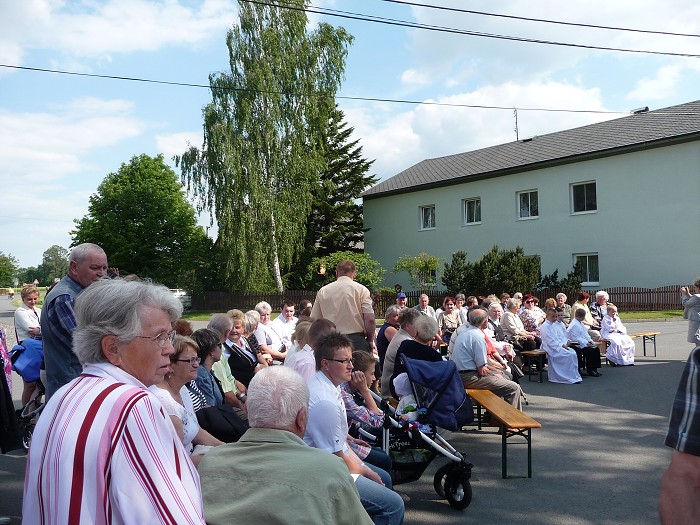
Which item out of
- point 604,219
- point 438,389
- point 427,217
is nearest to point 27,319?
point 438,389

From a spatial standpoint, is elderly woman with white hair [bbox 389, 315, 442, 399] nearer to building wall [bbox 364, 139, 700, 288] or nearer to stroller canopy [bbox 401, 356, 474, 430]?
stroller canopy [bbox 401, 356, 474, 430]

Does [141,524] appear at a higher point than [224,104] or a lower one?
lower

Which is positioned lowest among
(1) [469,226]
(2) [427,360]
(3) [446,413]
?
(3) [446,413]

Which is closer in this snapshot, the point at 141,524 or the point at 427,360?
the point at 141,524

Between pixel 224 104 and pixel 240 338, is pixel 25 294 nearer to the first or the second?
pixel 240 338

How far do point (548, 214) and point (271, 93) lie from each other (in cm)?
1465

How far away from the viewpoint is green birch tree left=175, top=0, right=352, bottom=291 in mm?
31375

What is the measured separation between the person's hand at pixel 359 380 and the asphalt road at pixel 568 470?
1.10 m

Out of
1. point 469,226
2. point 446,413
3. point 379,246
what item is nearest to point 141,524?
point 446,413

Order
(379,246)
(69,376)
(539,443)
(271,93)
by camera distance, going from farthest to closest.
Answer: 1. (379,246)
2. (271,93)
3. (539,443)
4. (69,376)

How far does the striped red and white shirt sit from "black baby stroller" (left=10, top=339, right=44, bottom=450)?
21.1ft

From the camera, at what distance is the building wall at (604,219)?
27.5 m

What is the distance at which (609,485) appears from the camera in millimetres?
6145

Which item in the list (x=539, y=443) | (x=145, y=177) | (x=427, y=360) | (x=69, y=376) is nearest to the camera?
(x=69, y=376)
